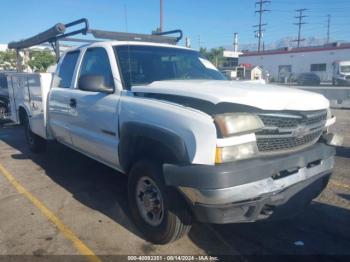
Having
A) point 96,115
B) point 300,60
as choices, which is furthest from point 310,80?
point 96,115

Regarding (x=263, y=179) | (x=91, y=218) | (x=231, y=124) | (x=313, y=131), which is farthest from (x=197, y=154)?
(x=91, y=218)

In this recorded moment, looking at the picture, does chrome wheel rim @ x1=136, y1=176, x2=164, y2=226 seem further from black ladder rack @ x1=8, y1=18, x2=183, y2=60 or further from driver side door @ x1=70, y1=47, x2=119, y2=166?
black ladder rack @ x1=8, y1=18, x2=183, y2=60

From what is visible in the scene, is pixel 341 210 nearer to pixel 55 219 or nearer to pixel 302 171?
pixel 302 171

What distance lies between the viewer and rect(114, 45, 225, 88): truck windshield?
13.1 ft

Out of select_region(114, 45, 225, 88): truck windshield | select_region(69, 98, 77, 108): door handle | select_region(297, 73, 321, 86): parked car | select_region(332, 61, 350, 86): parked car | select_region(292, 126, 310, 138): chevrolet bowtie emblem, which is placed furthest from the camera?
select_region(297, 73, 321, 86): parked car

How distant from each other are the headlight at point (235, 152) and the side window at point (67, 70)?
125 inches

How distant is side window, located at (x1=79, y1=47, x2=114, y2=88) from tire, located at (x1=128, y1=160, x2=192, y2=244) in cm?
117

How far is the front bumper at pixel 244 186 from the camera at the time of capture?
104 inches

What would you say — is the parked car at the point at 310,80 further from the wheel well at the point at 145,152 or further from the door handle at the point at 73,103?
the wheel well at the point at 145,152

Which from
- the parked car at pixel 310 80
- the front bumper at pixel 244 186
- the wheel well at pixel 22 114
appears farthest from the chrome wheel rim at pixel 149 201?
the parked car at pixel 310 80

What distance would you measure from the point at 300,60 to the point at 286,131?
51.6 metres

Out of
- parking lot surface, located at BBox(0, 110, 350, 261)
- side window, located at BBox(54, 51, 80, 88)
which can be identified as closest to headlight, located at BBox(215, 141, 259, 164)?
parking lot surface, located at BBox(0, 110, 350, 261)

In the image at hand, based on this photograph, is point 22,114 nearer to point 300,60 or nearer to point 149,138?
point 149,138

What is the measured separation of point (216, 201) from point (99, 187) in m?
2.82
